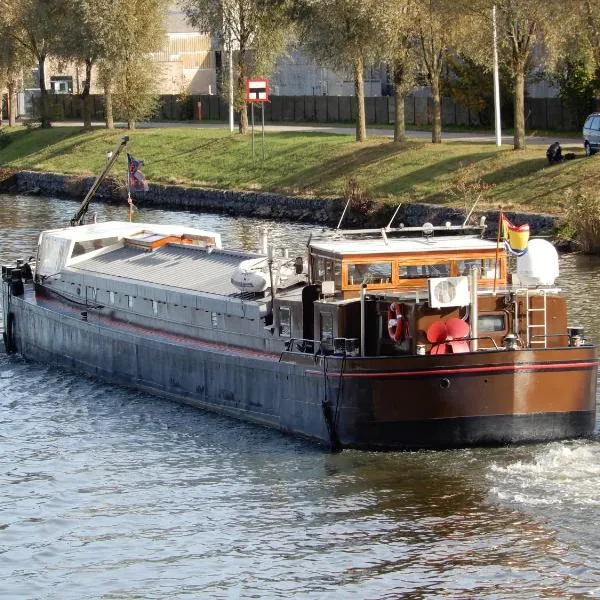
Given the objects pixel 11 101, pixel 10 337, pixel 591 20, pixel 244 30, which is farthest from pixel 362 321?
pixel 11 101

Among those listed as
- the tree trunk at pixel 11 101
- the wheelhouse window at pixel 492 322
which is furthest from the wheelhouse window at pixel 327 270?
the tree trunk at pixel 11 101

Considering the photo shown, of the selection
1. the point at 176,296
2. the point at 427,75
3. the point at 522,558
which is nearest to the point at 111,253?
the point at 176,296

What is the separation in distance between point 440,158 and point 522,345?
4032cm

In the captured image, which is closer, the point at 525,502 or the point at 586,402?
the point at 525,502

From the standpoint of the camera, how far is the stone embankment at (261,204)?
61.7 meters

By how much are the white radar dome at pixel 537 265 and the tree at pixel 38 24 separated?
69083mm

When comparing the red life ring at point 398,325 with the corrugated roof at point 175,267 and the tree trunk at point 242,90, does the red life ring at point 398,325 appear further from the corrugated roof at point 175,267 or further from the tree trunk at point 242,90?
the tree trunk at point 242,90

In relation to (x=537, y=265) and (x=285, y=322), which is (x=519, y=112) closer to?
(x=285, y=322)

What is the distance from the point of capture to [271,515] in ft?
89.8

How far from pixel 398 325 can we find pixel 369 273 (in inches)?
81.4

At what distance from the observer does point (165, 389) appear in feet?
121

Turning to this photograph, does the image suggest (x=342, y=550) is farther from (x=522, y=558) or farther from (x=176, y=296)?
(x=176, y=296)

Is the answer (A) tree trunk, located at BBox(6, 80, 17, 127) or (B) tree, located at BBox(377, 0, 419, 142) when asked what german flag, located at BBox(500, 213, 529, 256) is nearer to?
(B) tree, located at BBox(377, 0, 419, 142)

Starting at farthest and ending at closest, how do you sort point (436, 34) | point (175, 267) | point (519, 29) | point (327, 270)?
point (436, 34) < point (519, 29) < point (175, 267) < point (327, 270)
